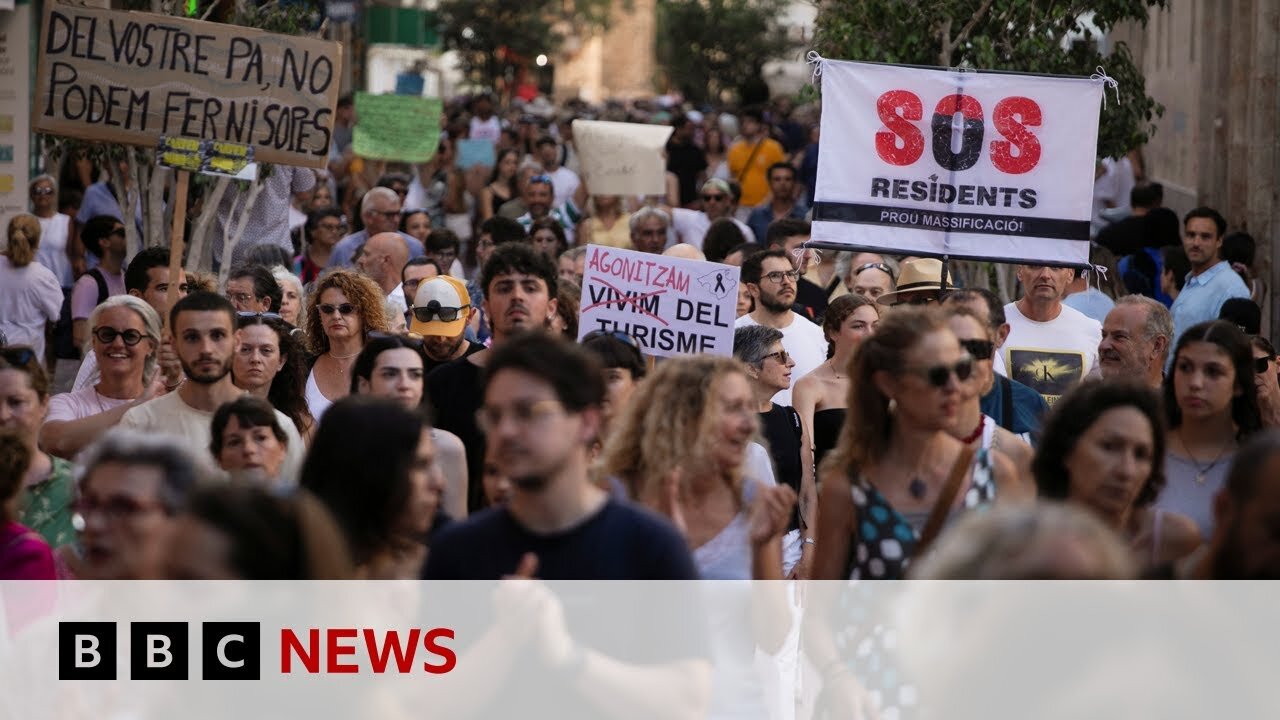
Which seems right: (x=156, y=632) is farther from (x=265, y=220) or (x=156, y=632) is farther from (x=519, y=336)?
(x=265, y=220)

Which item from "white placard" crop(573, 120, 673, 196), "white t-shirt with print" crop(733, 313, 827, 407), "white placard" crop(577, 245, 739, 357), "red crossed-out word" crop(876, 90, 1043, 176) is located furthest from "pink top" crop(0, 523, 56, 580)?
"white placard" crop(573, 120, 673, 196)

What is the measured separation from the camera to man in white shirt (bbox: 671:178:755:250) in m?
15.1

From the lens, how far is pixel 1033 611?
3143 mm

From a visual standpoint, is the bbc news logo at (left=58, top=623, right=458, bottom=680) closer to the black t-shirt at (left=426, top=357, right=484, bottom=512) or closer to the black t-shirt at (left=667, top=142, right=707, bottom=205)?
the black t-shirt at (left=426, top=357, right=484, bottom=512)

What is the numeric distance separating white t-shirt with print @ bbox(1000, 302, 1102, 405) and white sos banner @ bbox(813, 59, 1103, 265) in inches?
13.0

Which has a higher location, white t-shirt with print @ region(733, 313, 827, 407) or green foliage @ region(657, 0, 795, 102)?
green foliage @ region(657, 0, 795, 102)

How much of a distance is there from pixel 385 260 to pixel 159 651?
8190 mm

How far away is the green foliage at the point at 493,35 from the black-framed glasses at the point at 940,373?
4987 centimetres

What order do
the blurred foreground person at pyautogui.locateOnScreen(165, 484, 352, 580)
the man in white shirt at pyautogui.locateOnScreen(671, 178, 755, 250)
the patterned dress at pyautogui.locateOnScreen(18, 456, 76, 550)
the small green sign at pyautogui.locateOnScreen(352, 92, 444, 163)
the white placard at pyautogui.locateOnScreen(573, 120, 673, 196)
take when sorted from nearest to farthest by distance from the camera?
the blurred foreground person at pyautogui.locateOnScreen(165, 484, 352, 580) → the patterned dress at pyautogui.locateOnScreen(18, 456, 76, 550) → the man in white shirt at pyautogui.locateOnScreen(671, 178, 755, 250) → the white placard at pyautogui.locateOnScreen(573, 120, 673, 196) → the small green sign at pyautogui.locateOnScreen(352, 92, 444, 163)

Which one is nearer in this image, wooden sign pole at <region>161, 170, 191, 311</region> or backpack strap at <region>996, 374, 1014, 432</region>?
backpack strap at <region>996, 374, 1014, 432</region>

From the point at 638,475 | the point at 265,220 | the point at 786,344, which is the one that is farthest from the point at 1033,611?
the point at 265,220

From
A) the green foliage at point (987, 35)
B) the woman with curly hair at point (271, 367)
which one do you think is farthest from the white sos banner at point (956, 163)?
the green foliage at point (987, 35)

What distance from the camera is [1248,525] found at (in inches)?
152

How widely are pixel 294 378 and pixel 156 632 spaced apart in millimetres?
4264
